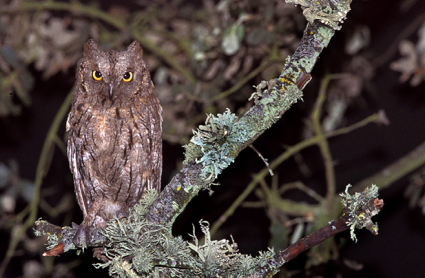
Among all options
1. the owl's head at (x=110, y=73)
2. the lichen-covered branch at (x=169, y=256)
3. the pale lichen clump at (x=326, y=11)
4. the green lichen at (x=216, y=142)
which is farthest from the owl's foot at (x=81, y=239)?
the pale lichen clump at (x=326, y=11)

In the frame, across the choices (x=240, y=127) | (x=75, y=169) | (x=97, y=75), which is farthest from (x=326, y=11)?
(x=75, y=169)

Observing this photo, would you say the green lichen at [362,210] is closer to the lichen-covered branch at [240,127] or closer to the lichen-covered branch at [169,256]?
the lichen-covered branch at [169,256]

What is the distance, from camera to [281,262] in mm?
917

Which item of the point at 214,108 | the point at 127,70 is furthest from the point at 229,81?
the point at 127,70

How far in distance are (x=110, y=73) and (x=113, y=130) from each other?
190 mm

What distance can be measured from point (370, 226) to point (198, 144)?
1.28ft

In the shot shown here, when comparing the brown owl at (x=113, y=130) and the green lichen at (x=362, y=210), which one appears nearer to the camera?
the green lichen at (x=362, y=210)

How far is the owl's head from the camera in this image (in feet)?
4.57

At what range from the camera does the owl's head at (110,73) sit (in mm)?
1394

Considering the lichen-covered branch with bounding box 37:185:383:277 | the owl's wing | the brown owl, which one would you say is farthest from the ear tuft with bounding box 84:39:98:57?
the lichen-covered branch with bounding box 37:185:383:277

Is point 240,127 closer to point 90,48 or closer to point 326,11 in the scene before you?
point 326,11

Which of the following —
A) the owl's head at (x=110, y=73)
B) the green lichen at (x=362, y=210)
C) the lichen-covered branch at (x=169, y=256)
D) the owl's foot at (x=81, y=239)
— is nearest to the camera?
the green lichen at (x=362, y=210)

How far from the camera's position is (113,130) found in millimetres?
1415

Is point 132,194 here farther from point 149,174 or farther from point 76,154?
point 76,154
